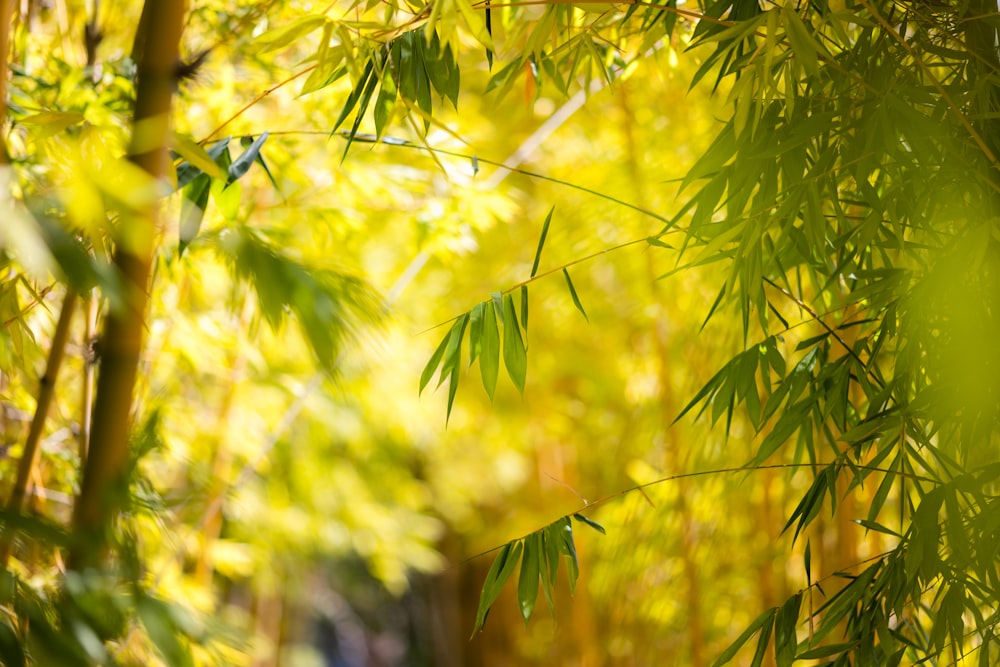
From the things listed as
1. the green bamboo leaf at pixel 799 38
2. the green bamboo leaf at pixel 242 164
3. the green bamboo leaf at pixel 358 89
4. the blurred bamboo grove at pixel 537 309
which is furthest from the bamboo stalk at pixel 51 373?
the green bamboo leaf at pixel 799 38

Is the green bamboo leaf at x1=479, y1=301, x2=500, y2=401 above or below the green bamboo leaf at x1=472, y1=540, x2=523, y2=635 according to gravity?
above

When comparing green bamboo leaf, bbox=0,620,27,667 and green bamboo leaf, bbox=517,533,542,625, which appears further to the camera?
green bamboo leaf, bbox=517,533,542,625

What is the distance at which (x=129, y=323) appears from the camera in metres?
0.74

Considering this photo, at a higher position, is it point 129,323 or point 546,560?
point 129,323

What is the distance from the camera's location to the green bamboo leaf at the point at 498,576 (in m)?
1.18

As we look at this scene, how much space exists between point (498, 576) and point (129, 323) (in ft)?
2.25

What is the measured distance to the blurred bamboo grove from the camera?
787 millimetres

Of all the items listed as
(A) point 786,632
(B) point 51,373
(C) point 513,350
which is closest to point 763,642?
(A) point 786,632

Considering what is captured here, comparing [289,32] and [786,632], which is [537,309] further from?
[289,32]

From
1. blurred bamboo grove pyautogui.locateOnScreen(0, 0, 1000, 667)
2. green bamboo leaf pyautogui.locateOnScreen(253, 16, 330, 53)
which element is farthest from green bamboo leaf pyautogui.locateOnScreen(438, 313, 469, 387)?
green bamboo leaf pyautogui.locateOnScreen(253, 16, 330, 53)

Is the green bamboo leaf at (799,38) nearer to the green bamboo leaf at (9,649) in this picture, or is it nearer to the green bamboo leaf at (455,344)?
the green bamboo leaf at (455,344)

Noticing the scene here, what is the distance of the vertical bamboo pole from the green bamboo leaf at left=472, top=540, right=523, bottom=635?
57 centimetres

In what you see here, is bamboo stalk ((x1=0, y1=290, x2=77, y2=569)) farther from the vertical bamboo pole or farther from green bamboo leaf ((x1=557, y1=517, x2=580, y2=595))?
green bamboo leaf ((x1=557, y1=517, x2=580, y2=595))

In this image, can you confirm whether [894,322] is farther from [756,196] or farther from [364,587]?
[364,587]
